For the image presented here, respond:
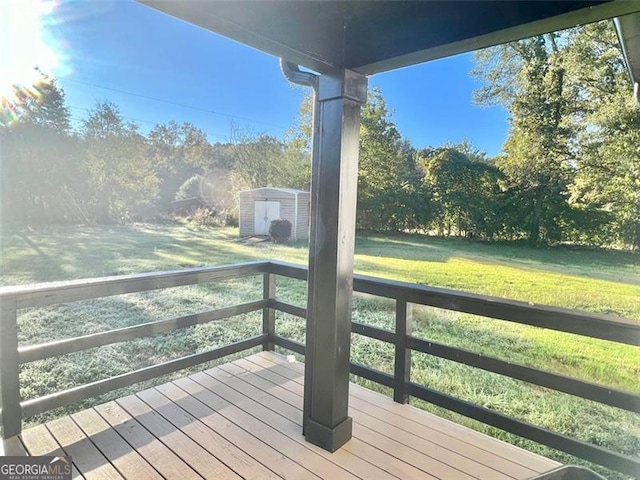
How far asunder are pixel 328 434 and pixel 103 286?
59.6 inches

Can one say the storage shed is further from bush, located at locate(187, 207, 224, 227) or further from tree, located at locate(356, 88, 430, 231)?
tree, located at locate(356, 88, 430, 231)

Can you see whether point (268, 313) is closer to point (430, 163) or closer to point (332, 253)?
point (332, 253)

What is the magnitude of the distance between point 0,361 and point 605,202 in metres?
5.46

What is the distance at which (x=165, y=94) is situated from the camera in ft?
14.9

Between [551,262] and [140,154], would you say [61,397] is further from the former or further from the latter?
[551,262]

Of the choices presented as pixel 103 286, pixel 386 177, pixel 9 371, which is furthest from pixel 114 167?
pixel 386 177

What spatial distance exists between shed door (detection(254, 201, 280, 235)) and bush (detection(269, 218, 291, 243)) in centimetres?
7

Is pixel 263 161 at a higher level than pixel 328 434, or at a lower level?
higher

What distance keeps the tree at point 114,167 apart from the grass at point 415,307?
10.1 inches

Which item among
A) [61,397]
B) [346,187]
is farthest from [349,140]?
[61,397]

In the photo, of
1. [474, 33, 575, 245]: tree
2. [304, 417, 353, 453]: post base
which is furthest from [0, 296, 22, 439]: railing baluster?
[474, 33, 575, 245]: tree

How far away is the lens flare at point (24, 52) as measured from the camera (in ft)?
10.2

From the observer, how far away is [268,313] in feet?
10.4

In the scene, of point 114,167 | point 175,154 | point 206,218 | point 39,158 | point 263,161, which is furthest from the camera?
point 263,161
